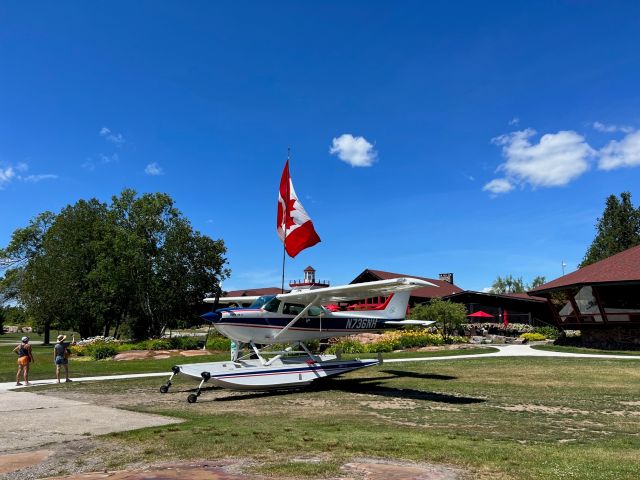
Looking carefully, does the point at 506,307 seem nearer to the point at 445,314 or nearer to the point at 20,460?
the point at 445,314

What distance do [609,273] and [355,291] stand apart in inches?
873

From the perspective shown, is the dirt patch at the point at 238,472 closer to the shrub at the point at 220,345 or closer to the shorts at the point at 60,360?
the shorts at the point at 60,360

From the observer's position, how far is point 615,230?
60656mm

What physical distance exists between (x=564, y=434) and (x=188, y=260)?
41087 mm

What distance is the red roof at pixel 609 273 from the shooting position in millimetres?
27781

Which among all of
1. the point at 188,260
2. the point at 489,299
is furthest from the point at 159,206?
the point at 489,299

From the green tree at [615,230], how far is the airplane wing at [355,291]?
55.7m

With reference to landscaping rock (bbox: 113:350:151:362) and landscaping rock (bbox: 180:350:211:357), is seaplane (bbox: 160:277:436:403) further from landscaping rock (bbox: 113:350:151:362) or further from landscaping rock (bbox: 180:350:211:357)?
landscaping rock (bbox: 113:350:151:362)

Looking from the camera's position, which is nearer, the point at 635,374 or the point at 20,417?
the point at 20,417

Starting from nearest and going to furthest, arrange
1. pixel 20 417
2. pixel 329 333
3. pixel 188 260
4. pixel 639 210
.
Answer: pixel 20 417 < pixel 329 333 < pixel 188 260 < pixel 639 210

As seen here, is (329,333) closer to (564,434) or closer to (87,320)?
(564,434)

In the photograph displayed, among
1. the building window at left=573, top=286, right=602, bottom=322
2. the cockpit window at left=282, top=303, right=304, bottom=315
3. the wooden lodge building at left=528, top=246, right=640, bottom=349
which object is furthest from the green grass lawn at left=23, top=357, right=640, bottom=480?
the building window at left=573, top=286, right=602, bottom=322

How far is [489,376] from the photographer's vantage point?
1656cm

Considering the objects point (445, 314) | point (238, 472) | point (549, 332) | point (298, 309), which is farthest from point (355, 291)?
point (549, 332)
